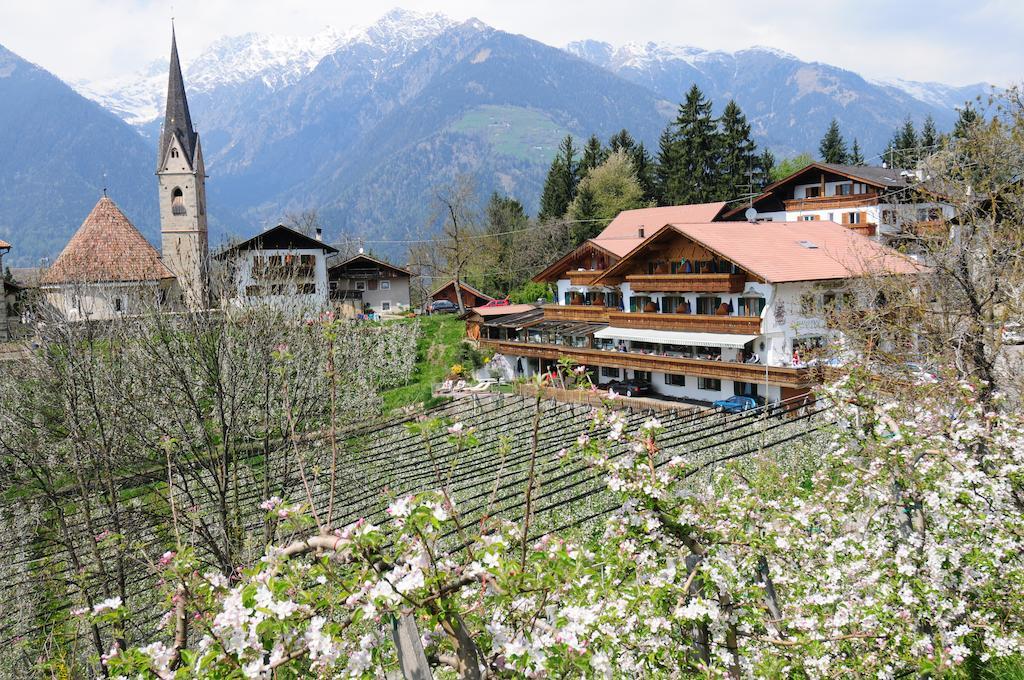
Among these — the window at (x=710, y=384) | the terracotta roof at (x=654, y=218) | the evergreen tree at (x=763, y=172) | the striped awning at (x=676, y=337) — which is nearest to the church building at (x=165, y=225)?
the striped awning at (x=676, y=337)

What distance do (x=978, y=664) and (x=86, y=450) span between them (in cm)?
1609

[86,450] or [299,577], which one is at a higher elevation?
[299,577]

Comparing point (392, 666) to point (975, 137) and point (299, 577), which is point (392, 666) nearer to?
point (299, 577)

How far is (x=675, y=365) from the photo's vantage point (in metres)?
31.0

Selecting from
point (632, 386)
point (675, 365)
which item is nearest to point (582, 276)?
point (632, 386)

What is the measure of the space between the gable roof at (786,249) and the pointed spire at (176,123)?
33.8 m

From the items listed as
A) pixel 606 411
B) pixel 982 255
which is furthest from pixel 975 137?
pixel 606 411

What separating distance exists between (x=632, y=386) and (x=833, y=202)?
22.0 metres

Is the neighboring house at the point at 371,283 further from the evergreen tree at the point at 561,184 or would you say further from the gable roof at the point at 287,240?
the evergreen tree at the point at 561,184

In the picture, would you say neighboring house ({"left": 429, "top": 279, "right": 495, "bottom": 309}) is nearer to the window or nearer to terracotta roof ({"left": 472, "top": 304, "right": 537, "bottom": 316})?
terracotta roof ({"left": 472, "top": 304, "right": 537, "bottom": 316})

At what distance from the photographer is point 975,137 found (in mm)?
20141

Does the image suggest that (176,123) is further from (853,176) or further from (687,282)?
(853,176)

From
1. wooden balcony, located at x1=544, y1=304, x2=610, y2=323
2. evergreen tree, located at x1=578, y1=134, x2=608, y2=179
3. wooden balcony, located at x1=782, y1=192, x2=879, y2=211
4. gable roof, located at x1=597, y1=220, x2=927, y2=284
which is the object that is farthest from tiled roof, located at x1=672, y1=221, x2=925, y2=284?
evergreen tree, located at x1=578, y1=134, x2=608, y2=179

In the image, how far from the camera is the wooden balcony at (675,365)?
2745 centimetres
